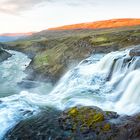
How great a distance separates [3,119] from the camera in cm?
2134

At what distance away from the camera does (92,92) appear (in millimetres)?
Answer: 27266

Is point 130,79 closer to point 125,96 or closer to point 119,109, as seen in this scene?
point 125,96

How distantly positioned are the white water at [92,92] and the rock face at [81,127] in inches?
59.4

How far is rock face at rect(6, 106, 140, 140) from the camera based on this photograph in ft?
54.6

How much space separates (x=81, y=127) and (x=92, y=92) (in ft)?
31.6

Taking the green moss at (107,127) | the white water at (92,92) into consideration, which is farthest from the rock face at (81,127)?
the white water at (92,92)

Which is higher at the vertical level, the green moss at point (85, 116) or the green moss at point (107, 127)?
the green moss at point (85, 116)

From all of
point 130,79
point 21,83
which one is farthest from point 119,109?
point 21,83

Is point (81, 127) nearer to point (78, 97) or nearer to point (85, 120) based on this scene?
point (85, 120)

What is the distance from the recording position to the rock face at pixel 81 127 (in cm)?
1664

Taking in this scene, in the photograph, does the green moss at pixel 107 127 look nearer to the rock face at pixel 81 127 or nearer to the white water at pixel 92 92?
the rock face at pixel 81 127

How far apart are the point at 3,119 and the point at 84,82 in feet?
39.2

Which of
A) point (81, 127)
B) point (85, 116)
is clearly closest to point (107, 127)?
point (81, 127)

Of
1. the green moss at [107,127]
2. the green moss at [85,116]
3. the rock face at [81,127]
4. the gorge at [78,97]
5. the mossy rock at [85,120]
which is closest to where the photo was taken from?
the rock face at [81,127]
